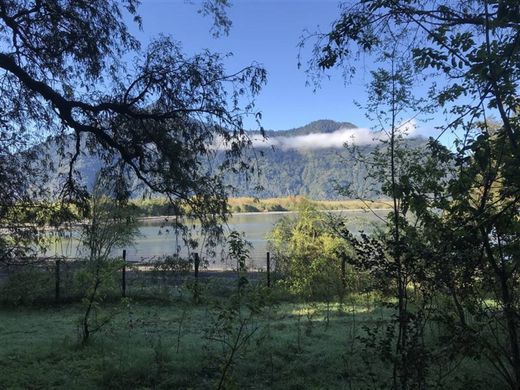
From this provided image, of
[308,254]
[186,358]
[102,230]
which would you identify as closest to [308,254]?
[308,254]

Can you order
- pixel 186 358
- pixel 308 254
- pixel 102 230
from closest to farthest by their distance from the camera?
pixel 186 358 < pixel 102 230 < pixel 308 254

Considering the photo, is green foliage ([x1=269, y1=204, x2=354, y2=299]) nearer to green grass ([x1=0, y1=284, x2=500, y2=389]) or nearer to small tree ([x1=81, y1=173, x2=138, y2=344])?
green grass ([x1=0, y1=284, x2=500, y2=389])

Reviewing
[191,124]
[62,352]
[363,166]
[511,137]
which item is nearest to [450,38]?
[511,137]

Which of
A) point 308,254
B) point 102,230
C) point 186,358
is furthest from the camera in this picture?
point 308,254

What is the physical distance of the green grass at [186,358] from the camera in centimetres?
654

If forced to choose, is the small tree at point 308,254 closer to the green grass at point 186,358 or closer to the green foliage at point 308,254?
the green foliage at point 308,254

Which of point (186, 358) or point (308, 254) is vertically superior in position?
point (308, 254)

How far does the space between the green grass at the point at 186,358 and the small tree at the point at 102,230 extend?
2.21ft

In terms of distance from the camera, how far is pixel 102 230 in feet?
31.1

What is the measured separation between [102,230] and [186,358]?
3.15 metres

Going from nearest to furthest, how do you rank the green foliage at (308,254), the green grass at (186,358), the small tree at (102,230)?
the green grass at (186,358)
the small tree at (102,230)
the green foliage at (308,254)

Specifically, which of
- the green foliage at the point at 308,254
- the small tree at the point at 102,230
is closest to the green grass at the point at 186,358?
the small tree at the point at 102,230

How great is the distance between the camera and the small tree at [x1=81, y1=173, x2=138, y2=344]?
324 inches

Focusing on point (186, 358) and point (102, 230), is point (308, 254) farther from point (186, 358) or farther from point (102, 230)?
point (186, 358)
